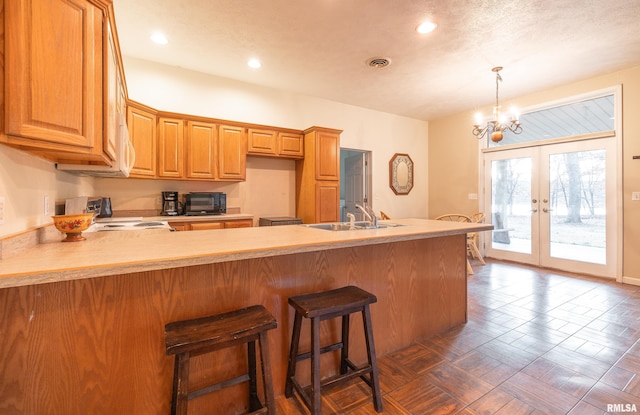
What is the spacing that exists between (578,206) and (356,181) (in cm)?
346

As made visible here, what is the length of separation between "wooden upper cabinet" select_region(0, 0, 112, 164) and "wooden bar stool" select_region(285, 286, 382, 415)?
134 cm

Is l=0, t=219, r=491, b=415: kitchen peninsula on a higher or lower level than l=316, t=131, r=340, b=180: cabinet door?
lower

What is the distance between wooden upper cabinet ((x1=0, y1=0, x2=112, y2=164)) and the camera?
111 centimetres

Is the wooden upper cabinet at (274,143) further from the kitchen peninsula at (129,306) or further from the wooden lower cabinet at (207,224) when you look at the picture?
the kitchen peninsula at (129,306)

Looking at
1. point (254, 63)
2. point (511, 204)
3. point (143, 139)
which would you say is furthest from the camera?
point (511, 204)

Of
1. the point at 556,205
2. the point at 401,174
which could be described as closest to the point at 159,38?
the point at 401,174

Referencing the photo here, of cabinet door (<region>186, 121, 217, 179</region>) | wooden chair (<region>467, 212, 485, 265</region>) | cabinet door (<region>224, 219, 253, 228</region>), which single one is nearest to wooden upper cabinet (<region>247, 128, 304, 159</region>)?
cabinet door (<region>186, 121, 217, 179</region>)

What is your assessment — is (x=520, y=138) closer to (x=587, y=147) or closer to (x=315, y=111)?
(x=587, y=147)

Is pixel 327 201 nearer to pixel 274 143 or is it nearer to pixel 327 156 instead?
pixel 327 156

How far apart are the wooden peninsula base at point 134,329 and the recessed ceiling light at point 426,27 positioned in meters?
2.27

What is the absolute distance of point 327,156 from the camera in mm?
4281

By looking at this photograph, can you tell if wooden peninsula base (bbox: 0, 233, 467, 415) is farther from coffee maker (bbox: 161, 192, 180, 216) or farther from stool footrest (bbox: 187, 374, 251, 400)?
coffee maker (bbox: 161, 192, 180, 216)

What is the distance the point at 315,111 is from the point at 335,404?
4.16 meters

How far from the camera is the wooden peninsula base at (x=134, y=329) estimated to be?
3.62 feet
